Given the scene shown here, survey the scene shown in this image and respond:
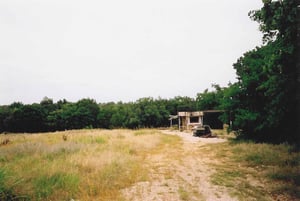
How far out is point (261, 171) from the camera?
804cm

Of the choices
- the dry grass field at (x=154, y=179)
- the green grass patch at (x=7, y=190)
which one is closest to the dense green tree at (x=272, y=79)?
the dry grass field at (x=154, y=179)

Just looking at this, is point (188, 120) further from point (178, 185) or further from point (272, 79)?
point (178, 185)

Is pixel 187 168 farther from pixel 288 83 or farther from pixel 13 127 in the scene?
pixel 13 127

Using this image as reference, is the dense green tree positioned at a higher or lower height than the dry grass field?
higher

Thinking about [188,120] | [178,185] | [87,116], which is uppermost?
[87,116]

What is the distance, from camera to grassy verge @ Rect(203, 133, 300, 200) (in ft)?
19.0

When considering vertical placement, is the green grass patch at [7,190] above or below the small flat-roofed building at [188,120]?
below

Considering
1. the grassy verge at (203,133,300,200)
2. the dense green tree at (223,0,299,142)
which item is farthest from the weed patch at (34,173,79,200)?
the dense green tree at (223,0,299,142)

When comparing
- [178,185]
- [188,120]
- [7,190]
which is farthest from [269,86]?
[188,120]

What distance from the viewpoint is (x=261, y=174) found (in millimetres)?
7613

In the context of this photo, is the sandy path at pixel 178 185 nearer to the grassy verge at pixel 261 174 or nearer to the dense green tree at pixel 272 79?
the grassy verge at pixel 261 174

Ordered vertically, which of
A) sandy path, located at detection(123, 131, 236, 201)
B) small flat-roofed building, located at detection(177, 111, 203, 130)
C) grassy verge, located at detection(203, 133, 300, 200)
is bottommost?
sandy path, located at detection(123, 131, 236, 201)

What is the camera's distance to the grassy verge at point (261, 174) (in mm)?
5805

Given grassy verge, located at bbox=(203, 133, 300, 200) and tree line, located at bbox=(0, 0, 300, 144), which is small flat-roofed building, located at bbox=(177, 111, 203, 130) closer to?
tree line, located at bbox=(0, 0, 300, 144)
